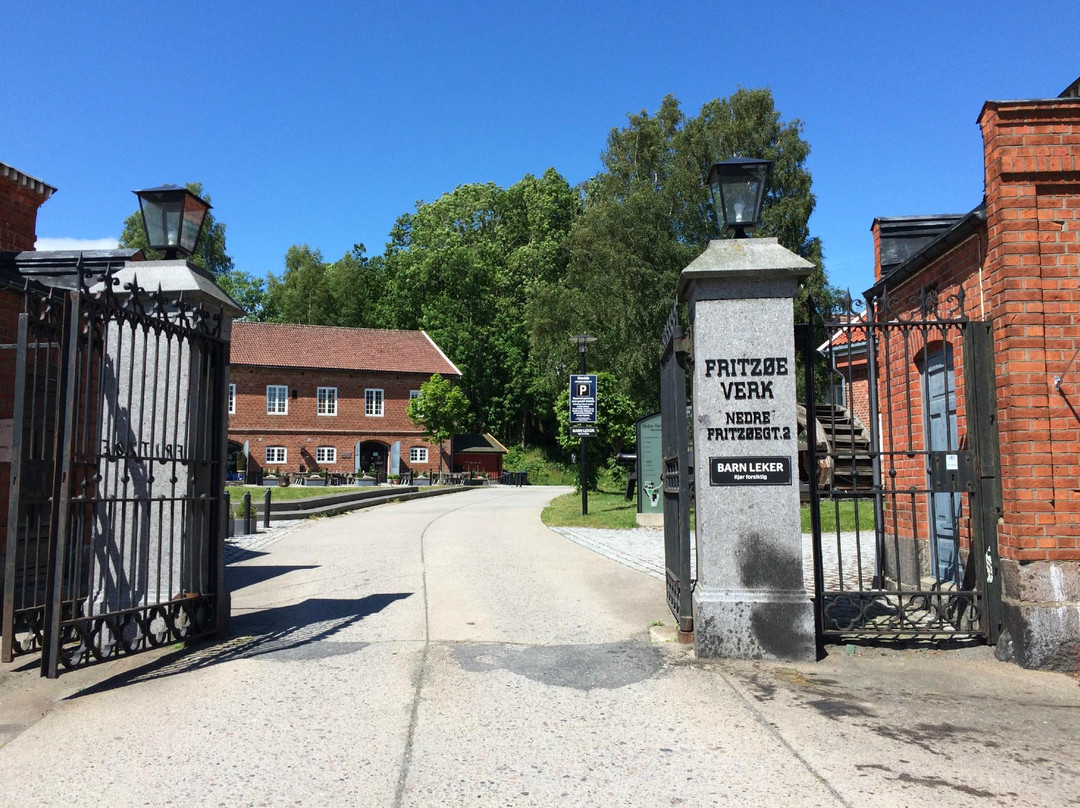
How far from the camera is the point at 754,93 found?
107ft

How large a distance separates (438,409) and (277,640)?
4190cm

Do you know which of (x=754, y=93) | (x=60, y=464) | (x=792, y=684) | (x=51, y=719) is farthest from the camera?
(x=754, y=93)

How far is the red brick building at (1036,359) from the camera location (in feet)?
18.6

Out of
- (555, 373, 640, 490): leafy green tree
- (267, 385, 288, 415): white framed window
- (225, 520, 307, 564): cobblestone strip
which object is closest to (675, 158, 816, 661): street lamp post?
(225, 520, 307, 564): cobblestone strip

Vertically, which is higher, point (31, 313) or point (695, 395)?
point (31, 313)

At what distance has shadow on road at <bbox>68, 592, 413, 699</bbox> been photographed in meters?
5.48

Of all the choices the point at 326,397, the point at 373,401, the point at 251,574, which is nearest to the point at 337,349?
the point at 326,397

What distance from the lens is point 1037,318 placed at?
5.83 m

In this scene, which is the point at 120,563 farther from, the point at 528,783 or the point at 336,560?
the point at 336,560

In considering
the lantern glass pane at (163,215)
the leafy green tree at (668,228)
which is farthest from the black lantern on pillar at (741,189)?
the leafy green tree at (668,228)

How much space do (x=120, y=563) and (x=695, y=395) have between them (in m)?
4.50

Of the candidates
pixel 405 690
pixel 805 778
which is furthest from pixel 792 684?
pixel 405 690

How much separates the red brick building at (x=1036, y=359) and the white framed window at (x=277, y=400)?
45937 millimetres

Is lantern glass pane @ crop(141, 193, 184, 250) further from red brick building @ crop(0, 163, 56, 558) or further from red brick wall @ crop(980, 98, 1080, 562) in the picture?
red brick wall @ crop(980, 98, 1080, 562)
